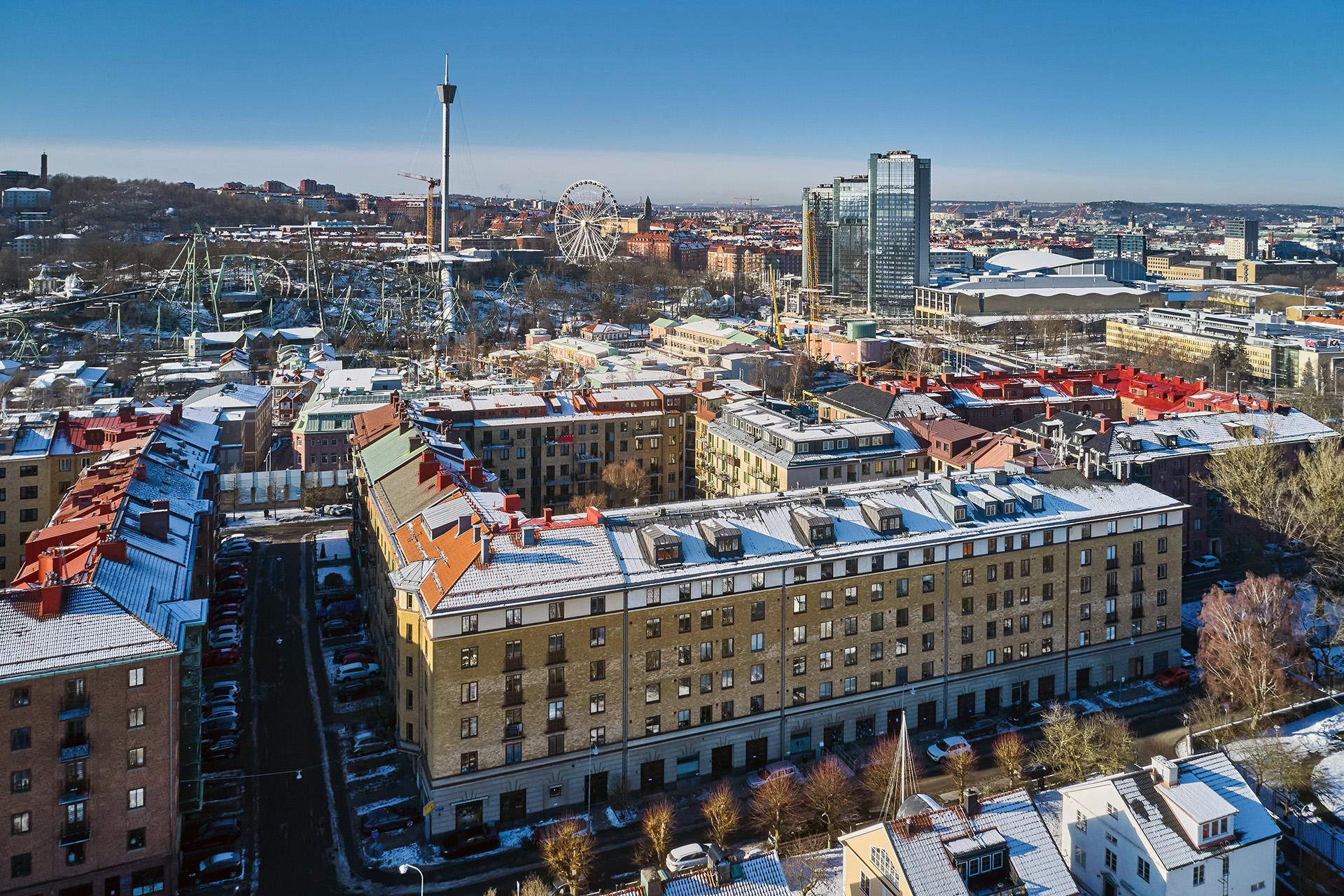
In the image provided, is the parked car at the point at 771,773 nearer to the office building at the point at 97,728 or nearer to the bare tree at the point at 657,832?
the bare tree at the point at 657,832

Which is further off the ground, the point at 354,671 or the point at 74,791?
the point at 74,791

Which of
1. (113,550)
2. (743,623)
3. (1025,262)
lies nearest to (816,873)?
(743,623)

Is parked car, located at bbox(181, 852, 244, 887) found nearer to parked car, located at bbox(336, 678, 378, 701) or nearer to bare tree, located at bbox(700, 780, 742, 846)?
parked car, located at bbox(336, 678, 378, 701)

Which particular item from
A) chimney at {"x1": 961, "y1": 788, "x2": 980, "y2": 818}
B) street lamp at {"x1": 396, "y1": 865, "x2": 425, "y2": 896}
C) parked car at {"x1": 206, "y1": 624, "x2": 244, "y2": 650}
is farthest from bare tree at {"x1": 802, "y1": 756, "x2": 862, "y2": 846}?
parked car at {"x1": 206, "y1": 624, "x2": 244, "y2": 650}

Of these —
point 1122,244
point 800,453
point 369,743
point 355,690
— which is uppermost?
point 1122,244

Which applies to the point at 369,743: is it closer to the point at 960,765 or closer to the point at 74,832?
the point at 74,832

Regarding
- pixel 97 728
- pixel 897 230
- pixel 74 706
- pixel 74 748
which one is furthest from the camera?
pixel 897 230

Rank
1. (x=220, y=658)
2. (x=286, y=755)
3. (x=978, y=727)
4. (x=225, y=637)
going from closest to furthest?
(x=286, y=755) < (x=978, y=727) < (x=220, y=658) < (x=225, y=637)

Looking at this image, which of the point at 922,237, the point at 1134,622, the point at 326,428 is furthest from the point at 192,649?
the point at 922,237
